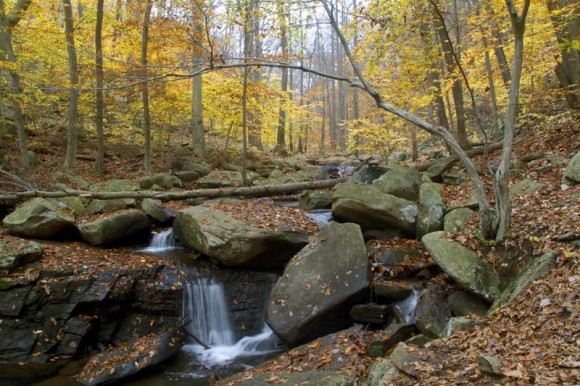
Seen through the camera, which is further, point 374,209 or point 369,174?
point 369,174

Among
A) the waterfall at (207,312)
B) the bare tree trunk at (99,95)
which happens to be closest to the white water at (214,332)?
the waterfall at (207,312)

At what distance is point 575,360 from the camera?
3.34 meters

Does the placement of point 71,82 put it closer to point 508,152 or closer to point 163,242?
point 163,242

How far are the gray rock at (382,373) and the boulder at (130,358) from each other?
3662 mm

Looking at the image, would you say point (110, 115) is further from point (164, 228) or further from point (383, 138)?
point (383, 138)

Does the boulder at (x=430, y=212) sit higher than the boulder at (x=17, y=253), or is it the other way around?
the boulder at (x=430, y=212)

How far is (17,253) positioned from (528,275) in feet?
27.2

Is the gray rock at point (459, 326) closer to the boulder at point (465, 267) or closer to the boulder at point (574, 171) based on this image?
the boulder at point (465, 267)

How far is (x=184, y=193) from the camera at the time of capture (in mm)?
10836

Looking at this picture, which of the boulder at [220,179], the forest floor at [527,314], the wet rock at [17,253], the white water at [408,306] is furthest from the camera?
the boulder at [220,179]

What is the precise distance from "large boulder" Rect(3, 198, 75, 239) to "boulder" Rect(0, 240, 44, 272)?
0.80m

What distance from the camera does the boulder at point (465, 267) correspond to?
19.2 feet

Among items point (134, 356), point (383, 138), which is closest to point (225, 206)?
point (134, 356)

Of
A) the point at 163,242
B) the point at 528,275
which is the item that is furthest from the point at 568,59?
the point at 163,242
